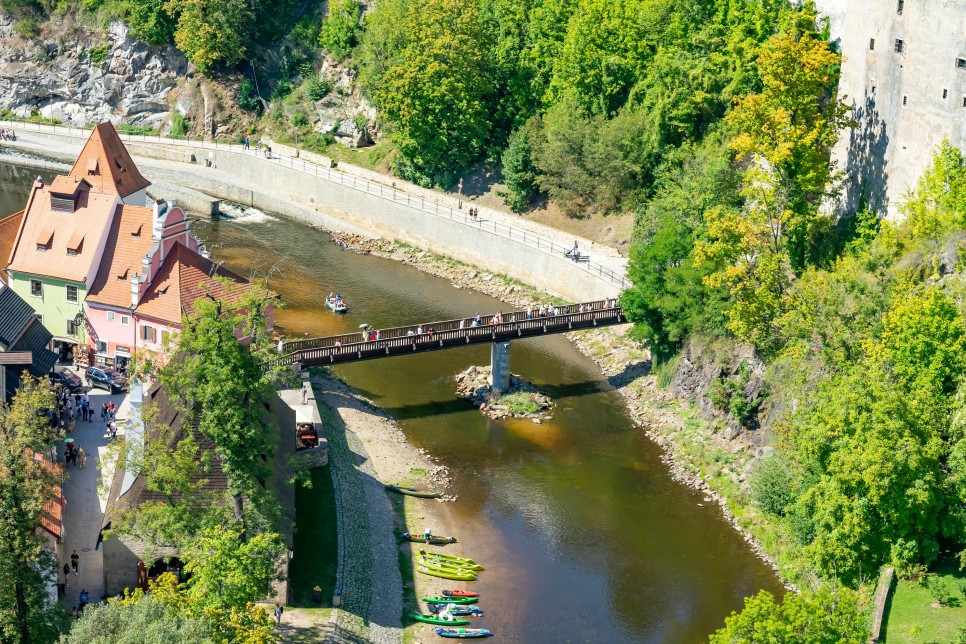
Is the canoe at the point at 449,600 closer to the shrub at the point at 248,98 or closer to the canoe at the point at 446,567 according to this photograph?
the canoe at the point at 446,567

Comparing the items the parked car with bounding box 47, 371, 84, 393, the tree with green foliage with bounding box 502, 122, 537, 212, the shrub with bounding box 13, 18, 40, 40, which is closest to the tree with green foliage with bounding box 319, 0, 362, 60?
the tree with green foliage with bounding box 502, 122, 537, 212

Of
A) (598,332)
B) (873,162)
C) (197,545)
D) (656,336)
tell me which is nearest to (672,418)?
(656,336)

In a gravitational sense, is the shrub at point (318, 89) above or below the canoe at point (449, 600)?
above

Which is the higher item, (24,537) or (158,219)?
(158,219)

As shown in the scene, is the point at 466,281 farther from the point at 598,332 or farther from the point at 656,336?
the point at 656,336

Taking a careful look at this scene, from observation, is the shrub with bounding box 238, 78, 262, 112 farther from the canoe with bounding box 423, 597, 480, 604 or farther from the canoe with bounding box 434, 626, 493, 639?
the canoe with bounding box 434, 626, 493, 639

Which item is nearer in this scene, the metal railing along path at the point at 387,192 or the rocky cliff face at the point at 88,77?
the metal railing along path at the point at 387,192

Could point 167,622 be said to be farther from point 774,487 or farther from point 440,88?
point 440,88

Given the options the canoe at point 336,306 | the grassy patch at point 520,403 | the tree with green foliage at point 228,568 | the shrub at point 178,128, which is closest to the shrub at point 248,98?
the shrub at point 178,128

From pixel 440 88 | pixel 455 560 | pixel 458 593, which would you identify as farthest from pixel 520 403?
pixel 440 88
